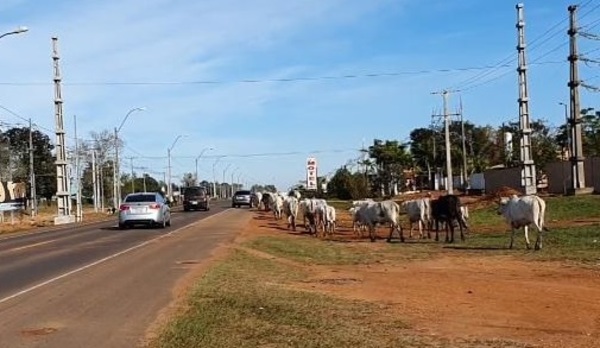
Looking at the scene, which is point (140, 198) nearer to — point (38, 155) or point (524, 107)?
point (524, 107)

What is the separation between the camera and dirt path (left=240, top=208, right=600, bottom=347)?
32.1 ft

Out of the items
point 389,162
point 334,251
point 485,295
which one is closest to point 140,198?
point 334,251

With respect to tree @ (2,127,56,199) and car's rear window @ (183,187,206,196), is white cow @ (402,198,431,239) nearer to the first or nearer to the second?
car's rear window @ (183,187,206,196)

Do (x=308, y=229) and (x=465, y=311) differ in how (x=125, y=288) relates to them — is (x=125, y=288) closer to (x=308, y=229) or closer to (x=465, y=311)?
(x=465, y=311)

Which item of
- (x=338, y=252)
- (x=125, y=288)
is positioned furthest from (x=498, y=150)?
(x=125, y=288)

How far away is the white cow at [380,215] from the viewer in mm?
28016

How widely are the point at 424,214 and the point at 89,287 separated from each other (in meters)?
16.2

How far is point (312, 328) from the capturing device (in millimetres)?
10016

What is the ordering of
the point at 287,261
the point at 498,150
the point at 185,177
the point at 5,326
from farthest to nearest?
1. the point at 185,177
2. the point at 498,150
3. the point at 287,261
4. the point at 5,326

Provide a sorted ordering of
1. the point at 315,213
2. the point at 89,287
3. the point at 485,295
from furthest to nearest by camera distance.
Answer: the point at 315,213 → the point at 89,287 → the point at 485,295

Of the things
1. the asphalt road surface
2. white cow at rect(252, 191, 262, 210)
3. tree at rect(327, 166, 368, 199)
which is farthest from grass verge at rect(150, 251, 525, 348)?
tree at rect(327, 166, 368, 199)

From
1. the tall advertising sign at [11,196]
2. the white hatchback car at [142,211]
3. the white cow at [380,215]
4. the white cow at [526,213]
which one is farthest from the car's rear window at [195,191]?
the white cow at [526,213]

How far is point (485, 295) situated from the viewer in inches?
512

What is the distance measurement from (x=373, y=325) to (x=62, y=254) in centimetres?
1610
